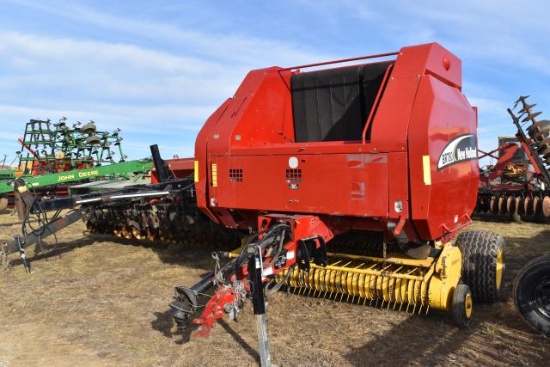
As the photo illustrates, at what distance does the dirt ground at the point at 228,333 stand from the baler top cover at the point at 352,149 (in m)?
0.78

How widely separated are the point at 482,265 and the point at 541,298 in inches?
30.6

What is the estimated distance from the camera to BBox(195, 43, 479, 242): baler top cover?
3424 mm

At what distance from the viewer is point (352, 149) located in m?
3.58

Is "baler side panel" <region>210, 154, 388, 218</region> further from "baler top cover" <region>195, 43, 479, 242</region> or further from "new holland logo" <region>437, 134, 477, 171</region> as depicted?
"new holland logo" <region>437, 134, 477, 171</region>

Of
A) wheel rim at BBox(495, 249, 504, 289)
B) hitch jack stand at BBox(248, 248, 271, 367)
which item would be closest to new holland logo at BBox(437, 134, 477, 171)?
wheel rim at BBox(495, 249, 504, 289)

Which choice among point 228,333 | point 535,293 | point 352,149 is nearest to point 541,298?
point 535,293

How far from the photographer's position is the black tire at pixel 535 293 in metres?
3.44

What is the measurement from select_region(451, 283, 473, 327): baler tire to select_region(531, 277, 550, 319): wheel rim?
468mm

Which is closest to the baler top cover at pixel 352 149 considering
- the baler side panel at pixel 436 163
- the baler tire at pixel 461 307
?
the baler side panel at pixel 436 163

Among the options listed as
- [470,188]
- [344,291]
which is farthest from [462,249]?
[344,291]

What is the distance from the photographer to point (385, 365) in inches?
123

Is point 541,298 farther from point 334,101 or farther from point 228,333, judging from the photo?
point 334,101

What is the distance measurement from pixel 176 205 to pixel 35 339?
2.82 m

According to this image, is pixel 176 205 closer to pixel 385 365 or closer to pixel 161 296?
pixel 161 296
